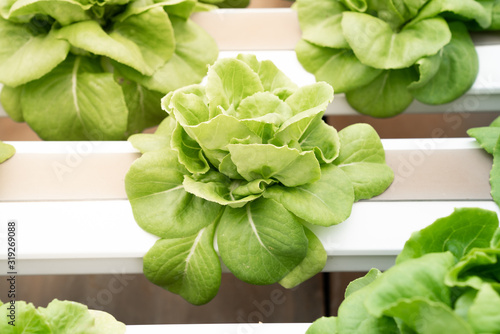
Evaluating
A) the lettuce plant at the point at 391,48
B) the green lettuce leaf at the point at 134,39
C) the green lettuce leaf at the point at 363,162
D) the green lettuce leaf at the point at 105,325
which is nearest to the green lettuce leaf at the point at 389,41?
the lettuce plant at the point at 391,48

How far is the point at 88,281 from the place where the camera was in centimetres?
129

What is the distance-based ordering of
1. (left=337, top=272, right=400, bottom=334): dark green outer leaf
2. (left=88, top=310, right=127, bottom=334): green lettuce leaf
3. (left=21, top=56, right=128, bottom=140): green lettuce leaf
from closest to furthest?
(left=337, top=272, right=400, bottom=334): dark green outer leaf, (left=88, top=310, right=127, bottom=334): green lettuce leaf, (left=21, top=56, right=128, bottom=140): green lettuce leaf

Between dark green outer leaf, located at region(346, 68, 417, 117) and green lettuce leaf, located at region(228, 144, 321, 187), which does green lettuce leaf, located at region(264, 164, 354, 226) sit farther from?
dark green outer leaf, located at region(346, 68, 417, 117)

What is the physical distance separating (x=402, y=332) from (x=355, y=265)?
0.92 ft

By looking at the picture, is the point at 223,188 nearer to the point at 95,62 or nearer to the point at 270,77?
the point at 270,77

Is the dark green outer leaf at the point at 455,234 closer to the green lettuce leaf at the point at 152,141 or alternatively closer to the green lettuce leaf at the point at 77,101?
the green lettuce leaf at the point at 152,141

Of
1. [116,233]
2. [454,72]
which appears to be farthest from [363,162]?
[116,233]

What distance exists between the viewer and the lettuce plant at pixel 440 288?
50 cm

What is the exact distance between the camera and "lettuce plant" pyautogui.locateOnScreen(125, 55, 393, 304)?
0.76 meters

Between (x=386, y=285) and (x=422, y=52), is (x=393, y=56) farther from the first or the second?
(x=386, y=285)

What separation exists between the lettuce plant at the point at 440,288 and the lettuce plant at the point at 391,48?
424 millimetres

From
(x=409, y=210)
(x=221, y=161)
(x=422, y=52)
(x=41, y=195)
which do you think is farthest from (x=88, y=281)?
(x=422, y=52)

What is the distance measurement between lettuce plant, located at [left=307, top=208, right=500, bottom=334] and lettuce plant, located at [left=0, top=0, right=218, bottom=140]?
2.06 feet

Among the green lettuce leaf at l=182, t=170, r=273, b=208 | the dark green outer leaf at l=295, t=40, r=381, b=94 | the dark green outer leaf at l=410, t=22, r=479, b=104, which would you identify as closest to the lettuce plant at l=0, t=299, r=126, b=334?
the green lettuce leaf at l=182, t=170, r=273, b=208
